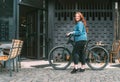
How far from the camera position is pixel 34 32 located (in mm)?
15734

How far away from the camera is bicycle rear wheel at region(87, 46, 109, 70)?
1117 cm

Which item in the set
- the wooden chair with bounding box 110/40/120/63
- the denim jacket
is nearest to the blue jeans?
the denim jacket

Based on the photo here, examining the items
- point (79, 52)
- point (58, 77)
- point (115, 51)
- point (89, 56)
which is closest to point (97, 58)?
point (89, 56)

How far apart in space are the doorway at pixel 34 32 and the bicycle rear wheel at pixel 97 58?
4.29 meters

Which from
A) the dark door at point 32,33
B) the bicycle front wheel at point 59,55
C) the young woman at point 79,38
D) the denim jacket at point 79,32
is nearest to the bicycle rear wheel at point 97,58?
the young woman at point 79,38

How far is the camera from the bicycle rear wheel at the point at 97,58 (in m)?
11.2

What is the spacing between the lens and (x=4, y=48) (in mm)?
11555

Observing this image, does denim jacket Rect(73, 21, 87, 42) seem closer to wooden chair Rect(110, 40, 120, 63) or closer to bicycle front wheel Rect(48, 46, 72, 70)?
bicycle front wheel Rect(48, 46, 72, 70)

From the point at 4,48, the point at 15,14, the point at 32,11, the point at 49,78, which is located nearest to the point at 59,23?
the point at 32,11

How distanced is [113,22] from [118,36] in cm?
60

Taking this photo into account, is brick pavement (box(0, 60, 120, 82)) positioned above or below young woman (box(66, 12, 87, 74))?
below

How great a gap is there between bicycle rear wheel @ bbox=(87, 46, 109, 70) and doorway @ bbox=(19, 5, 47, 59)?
14.1 feet

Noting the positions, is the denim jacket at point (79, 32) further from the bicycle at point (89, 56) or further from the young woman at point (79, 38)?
the bicycle at point (89, 56)

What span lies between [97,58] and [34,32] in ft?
16.2
